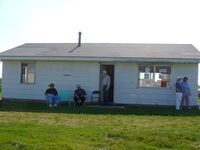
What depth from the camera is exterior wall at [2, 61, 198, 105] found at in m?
15.8

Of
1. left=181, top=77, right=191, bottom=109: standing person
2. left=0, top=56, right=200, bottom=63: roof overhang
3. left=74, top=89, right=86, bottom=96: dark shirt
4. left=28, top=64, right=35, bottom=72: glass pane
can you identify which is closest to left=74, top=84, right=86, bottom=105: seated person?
left=74, top=89, right=86, bottom=96: dark shirt

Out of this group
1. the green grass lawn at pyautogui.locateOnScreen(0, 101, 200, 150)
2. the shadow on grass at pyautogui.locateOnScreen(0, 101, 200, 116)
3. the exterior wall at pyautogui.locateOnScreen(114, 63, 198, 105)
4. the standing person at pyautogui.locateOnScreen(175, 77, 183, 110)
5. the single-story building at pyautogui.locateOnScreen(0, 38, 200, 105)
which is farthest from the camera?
the single-story building at pyautogui.locateOnScreen(0, 38, 200, 105)

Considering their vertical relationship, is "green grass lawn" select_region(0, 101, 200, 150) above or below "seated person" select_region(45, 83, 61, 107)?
below

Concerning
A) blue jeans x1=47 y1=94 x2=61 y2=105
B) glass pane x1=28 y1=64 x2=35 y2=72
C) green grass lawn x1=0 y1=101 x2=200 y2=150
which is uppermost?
glass pane x1=28 y1=64 x2=35 y2=72

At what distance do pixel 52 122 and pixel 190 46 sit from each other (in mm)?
11076

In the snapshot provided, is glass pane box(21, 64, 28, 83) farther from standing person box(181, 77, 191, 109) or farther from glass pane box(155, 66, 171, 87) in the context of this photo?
standing person box(181, 77, 191, 109)

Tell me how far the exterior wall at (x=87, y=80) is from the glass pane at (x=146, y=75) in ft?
0.73

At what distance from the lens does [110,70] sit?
17547 mm

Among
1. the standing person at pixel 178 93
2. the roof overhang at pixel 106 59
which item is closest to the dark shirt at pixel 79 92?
the roof overhang at pixel 106 59

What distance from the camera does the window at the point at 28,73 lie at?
17422mm

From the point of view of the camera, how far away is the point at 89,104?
54.3 feet

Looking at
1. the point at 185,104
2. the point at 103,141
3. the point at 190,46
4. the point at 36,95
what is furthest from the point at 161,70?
the point at 103,141

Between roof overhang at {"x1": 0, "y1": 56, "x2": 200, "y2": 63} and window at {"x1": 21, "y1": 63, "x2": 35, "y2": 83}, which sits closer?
roof overhang at {"x1": 0, "y1": 56, "x2": 200, "y2": 63}

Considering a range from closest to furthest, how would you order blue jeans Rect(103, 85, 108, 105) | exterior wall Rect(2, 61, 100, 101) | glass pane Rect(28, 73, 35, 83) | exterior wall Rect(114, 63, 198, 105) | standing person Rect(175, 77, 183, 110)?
standing person Rect(175, 77, 183, 110)
exterior wall Rect(114, 63, 198, 105)
blue jeans Rect(103, 85, 108, 105)
exterior wall Rect(2, 61, 100, 101)
glass pane Rect(28, 73, 35, 83)
